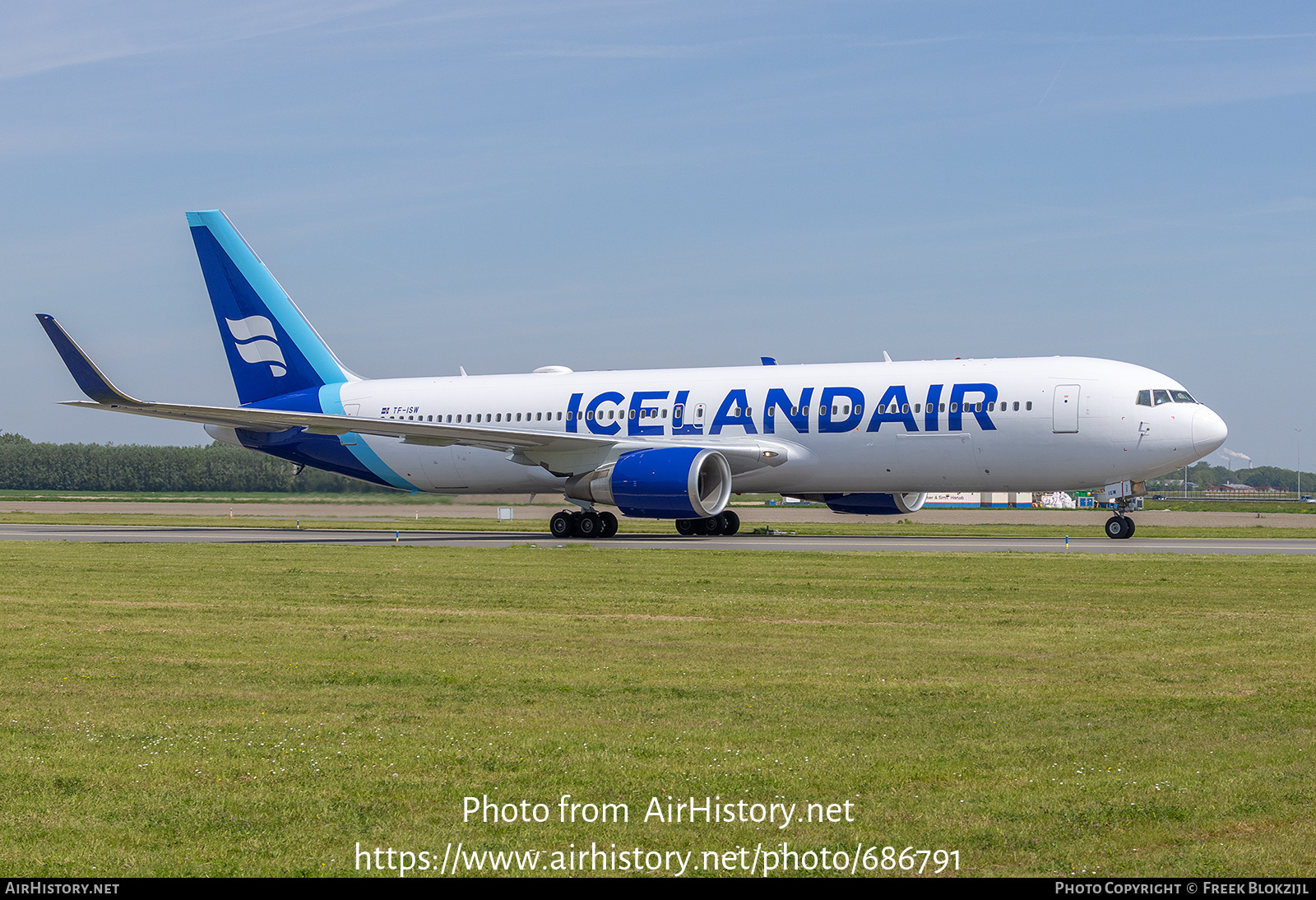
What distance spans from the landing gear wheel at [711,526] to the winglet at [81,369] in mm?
15281

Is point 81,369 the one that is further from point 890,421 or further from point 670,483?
point 890,421

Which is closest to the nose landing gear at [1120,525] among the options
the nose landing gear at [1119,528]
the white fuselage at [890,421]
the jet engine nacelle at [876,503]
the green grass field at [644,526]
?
the nose landing gear at [1119,528]

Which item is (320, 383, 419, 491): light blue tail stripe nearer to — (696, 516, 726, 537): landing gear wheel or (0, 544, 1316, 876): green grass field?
(696, 516, 726, 537): landing gear wheel

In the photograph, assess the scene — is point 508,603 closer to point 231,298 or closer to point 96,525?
point 231,298

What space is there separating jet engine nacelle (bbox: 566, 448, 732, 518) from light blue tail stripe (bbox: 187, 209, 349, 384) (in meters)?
13.1

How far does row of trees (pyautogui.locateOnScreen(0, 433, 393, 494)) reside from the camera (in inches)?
2402

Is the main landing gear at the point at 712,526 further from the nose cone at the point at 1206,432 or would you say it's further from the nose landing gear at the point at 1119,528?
the nose cone at the point at 1206,432

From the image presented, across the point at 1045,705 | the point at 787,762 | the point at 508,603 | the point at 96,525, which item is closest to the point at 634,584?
the point at 508,603

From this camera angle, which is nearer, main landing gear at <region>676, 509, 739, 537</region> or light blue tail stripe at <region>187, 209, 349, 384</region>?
main landing gear at <region>676, 509, 739, 537</region>

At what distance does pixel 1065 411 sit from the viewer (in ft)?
96.5

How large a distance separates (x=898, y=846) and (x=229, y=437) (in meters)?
36.1

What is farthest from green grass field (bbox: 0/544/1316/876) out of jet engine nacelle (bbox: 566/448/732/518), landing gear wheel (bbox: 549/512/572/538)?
landing gear wheel (bbox: 549/512/572/538)

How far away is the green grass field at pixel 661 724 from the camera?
20.1 feet
